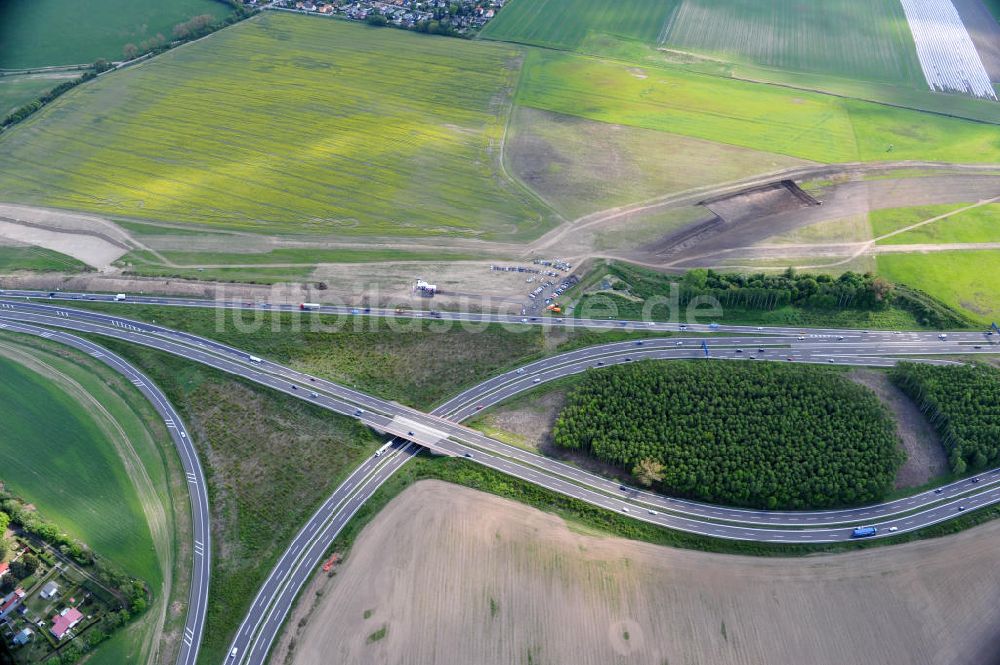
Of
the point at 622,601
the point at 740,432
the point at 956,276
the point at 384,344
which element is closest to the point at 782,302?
the point at 740,432

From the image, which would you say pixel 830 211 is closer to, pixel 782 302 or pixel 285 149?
pixel 782 302

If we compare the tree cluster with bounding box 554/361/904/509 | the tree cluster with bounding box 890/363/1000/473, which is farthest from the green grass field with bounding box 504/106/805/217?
the tree cluster with bounding box 890/363/1000/473

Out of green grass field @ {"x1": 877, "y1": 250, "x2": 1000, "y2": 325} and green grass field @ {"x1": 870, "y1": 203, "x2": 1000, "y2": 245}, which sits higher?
green grass field @ {"x1": 870, "y1": 203, "x2": 1000, "y2": 245}

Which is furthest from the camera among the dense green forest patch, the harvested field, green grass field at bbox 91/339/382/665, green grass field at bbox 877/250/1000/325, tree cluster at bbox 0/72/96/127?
tree cluster at bbox 0/72/96/127

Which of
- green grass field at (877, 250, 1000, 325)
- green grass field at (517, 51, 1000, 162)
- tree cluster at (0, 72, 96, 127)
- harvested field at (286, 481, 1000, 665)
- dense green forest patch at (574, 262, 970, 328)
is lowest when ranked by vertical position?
harvested field at (286, 481, 1000, 665)

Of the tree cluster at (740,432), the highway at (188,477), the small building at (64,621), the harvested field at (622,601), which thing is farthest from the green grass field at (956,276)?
the small building at (64,621)

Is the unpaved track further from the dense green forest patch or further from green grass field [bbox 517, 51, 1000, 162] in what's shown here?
green grass field [bbox 517, 51, 1000, 162]

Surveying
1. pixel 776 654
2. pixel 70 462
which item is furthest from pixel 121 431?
pixel 776 654

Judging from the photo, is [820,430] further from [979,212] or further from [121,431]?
[121,431]
